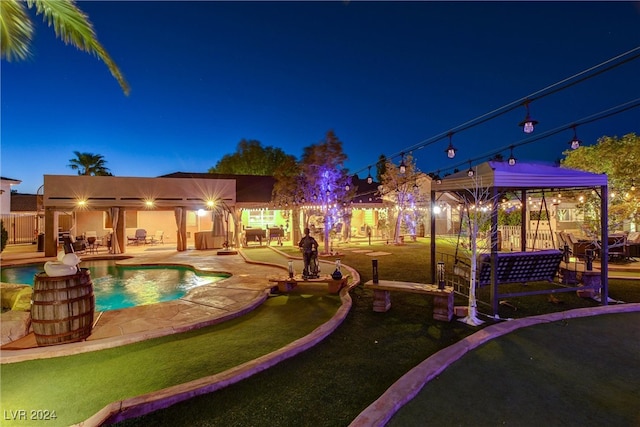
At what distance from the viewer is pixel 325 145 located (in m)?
14.5

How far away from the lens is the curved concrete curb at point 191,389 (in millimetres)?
2988

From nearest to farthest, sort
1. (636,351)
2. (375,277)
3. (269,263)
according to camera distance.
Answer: (636,351) < (375,277) < (269,263)

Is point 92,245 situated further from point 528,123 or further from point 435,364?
point 528,123

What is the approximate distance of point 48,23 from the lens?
5.45 meters

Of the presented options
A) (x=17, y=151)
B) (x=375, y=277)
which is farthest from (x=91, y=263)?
(x=17, y=151)

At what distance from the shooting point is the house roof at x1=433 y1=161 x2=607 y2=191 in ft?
18.7

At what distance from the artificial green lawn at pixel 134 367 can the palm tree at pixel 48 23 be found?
4625 mm

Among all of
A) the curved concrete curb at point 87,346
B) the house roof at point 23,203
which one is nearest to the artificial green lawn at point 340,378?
the curved concrete curb at point 87,346

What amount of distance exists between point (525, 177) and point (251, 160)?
37225 mm

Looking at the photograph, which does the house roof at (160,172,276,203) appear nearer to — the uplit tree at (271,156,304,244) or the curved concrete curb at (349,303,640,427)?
the uplit tree at (271,156,304,244)

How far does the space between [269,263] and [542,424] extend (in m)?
10.3

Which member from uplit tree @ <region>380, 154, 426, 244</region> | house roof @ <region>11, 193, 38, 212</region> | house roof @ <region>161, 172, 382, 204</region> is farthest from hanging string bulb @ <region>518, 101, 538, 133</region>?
house roof @ <region>11, 193, 38, 212</region>

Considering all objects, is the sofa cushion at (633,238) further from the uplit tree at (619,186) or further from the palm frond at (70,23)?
the palm frond at (70,23)

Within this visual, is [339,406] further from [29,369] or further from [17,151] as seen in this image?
[17,151]
